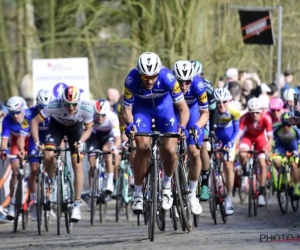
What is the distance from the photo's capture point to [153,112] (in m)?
13.8

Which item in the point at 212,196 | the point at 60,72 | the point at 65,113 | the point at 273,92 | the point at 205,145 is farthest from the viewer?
the point at 273,92

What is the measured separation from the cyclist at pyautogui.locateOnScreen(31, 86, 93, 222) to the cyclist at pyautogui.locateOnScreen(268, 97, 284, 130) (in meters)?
5.04

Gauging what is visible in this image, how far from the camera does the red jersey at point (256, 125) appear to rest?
63.0ft

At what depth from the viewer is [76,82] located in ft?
78.5

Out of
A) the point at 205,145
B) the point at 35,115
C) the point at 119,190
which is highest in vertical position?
the point at 35,115

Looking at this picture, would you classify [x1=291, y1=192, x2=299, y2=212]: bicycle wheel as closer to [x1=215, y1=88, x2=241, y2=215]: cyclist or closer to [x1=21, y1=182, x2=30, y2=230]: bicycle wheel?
[x1=215, y1=88, x2=241, y2=215]: cyclist

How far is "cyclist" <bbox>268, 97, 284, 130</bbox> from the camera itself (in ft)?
67.1

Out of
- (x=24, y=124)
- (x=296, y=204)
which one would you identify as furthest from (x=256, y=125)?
(x=24, y=124)

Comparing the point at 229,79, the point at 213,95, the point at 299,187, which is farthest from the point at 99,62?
the point at 213,95

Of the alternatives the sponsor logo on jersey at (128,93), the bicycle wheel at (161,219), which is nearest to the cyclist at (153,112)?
the sponsor logo on jersey at (128,93)

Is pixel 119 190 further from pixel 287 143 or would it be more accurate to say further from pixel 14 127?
pixel 287 143

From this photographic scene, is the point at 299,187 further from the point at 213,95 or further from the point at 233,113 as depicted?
the point at 213,95

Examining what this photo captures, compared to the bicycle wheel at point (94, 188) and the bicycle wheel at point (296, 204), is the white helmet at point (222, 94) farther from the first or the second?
the bicycle wheel at point (296, 204)

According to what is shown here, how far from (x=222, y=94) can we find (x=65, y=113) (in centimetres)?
288
